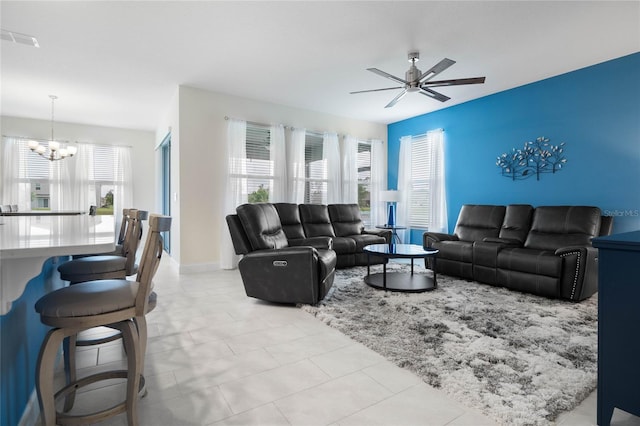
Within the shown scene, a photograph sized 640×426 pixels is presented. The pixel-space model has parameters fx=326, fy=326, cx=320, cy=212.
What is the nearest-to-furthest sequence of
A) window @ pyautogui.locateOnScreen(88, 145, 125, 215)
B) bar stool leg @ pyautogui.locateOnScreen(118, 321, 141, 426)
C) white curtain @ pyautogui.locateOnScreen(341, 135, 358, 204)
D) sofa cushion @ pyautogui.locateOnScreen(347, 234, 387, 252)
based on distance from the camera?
bar stool leg @ pyautogui.locateOnScreen(118, 321, 141, 426)
sofa cushion @ pyautogui.locateOnScreen(347, 234, 387, 252)
white curtain @ pyautogui.locateOnScreen(341, 135, 358, 204)
window @ pyautogui.locateOnScreen(88, 145, 125, 215)

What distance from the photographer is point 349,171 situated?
6.52 meters

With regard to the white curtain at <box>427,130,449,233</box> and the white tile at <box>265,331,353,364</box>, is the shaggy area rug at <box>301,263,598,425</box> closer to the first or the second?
the white tile at <box>265,331,353,364</box>

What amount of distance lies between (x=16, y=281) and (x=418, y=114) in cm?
636

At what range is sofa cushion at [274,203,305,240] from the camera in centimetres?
487

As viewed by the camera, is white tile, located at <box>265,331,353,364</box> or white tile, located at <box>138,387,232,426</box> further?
white tile, located at <box>265,331,353,364</box>

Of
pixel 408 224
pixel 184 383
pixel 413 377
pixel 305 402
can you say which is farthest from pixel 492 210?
pixel 184 383

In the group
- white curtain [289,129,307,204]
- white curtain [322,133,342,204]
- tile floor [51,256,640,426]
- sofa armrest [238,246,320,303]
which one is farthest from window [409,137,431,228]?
tile floor [51,256,640,426]

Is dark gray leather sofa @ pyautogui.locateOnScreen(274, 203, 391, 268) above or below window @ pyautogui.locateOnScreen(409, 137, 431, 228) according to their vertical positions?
below

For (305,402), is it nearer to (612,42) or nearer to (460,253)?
(460,253)

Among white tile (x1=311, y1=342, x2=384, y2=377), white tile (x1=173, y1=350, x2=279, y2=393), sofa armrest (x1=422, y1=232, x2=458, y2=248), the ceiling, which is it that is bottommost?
white tile (x1=173, y1=350, x2=279, y2=393)

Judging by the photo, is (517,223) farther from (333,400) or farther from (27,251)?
(27,251)

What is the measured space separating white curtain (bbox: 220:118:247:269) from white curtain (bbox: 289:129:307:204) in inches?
33.6

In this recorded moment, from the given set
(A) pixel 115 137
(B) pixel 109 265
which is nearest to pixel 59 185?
(A) pixel 115 137

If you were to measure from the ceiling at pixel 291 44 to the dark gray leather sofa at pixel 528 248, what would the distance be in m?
1.80
